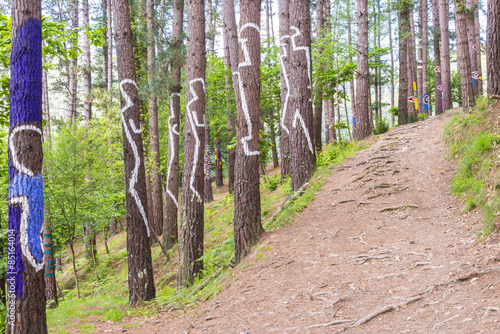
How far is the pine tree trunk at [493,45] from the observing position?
25.1ft

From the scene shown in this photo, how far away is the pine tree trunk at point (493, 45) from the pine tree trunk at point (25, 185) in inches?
325

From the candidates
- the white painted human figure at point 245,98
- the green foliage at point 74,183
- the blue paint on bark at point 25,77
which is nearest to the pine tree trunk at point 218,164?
the green foliage at point 74,183

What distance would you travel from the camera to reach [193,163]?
7.91 m

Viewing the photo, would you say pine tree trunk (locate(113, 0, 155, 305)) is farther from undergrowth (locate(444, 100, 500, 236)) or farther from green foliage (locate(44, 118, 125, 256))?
undergrowth (locate(444, 100, 500, 236))

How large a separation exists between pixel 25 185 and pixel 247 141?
3376mm

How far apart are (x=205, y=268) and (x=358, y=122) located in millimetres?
7701

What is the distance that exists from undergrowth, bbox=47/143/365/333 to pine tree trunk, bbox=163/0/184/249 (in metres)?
0.73

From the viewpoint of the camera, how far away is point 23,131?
4227mm

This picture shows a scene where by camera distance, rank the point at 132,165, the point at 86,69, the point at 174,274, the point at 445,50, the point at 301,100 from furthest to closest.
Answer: the point at 86,69, the point at 445,50, the point at 174,274, the point at 301,100, the point at 132,165

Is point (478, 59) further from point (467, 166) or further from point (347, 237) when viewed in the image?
point (347, 237)

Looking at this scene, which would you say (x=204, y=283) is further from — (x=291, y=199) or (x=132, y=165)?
(x=291, y=199)

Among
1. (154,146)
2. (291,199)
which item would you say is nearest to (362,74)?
(291,199)

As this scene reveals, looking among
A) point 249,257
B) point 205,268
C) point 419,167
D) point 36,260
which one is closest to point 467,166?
point 419,167

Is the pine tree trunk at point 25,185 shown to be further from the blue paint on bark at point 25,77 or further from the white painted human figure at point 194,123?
the white painted human figure at point 194,123
